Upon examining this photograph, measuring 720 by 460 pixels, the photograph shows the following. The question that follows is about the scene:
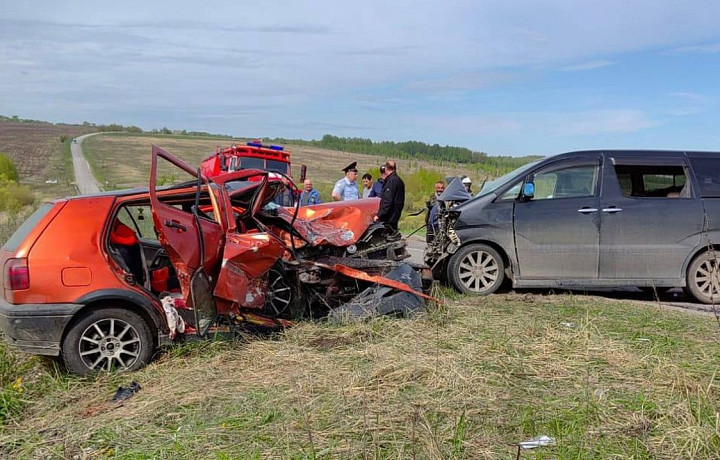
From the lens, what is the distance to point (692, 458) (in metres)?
3.15

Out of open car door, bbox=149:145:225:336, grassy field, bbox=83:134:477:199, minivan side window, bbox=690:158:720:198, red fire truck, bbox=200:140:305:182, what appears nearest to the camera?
open car door, bbox=149:145:225:336

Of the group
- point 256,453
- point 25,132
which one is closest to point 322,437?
point 256,453

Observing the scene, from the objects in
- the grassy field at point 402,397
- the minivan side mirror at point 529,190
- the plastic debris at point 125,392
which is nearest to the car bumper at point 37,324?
the grassy field at point 402,397

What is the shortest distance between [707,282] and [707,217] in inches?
30.7

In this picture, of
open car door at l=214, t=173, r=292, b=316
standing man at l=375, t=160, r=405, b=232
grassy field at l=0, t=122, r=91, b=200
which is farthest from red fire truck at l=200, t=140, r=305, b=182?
grassy field at l=0, t=122, r=91, b=200

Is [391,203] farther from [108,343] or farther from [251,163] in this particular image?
[251,163]

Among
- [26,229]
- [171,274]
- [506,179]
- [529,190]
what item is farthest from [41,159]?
[529,190]

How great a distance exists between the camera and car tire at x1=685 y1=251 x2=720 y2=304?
7195mm

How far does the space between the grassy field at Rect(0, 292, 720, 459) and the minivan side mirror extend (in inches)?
80.9

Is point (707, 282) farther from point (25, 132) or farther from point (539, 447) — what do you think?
point (25, 132)

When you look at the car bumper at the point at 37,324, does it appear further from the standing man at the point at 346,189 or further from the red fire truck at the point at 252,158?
the red fire truck at the point at 252,158

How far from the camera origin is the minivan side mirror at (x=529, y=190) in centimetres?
732

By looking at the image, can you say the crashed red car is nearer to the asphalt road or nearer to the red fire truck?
the red fire truck

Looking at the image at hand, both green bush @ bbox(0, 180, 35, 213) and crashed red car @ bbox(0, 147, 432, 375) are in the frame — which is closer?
crashed red car @ bbox(0, 147, 432, 375)
